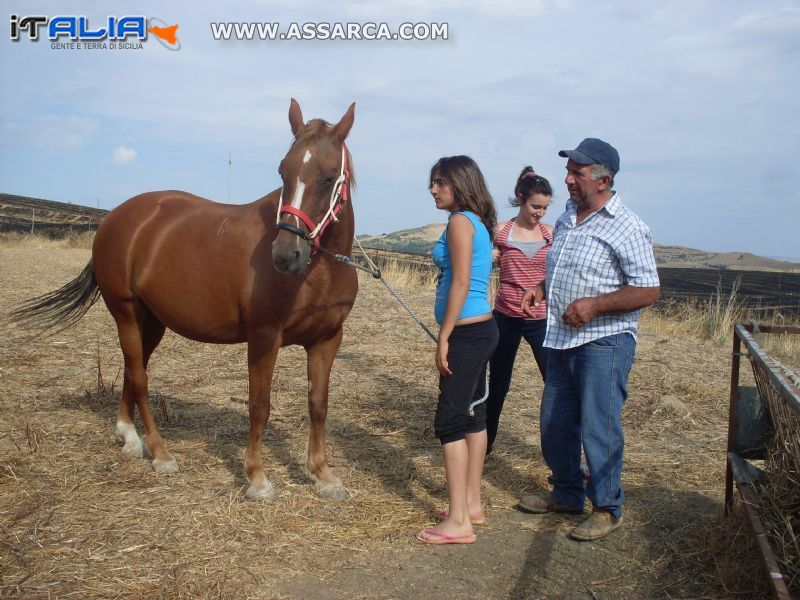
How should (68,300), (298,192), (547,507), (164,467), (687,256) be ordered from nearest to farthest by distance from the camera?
1. (298,192)
2. (547,507)
3. (164,467)
4. (68,300)
5. (687,256)

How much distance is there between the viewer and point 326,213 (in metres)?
3.88

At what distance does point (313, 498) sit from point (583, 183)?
2.44 m

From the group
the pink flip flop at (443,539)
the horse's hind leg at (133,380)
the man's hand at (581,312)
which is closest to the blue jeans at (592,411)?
the man's hand at (581,312)

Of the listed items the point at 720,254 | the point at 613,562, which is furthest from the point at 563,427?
the point at 720,254

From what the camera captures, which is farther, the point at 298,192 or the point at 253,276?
the point at 253,276

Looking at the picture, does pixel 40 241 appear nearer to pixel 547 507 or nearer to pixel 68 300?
pixel 68 300

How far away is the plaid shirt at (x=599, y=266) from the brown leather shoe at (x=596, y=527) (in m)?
0.94

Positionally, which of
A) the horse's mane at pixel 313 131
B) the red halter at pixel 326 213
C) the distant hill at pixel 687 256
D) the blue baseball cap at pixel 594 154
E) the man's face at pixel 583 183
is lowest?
the distant hill at pixel 687 256

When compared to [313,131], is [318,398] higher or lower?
lower

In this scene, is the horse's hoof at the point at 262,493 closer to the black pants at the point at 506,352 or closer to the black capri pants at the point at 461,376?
the black capri pants at the point at 461,376

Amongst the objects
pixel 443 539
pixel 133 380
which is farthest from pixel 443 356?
pixel 133 380

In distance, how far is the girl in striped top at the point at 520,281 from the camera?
4645mm

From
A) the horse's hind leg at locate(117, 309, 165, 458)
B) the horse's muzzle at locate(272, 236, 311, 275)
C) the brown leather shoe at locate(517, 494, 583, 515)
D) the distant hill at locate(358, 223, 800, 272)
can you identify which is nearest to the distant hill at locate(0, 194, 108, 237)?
the horse's hind leg at locate(117, 309, 165, 458)

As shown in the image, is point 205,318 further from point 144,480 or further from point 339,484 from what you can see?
point 339,484
